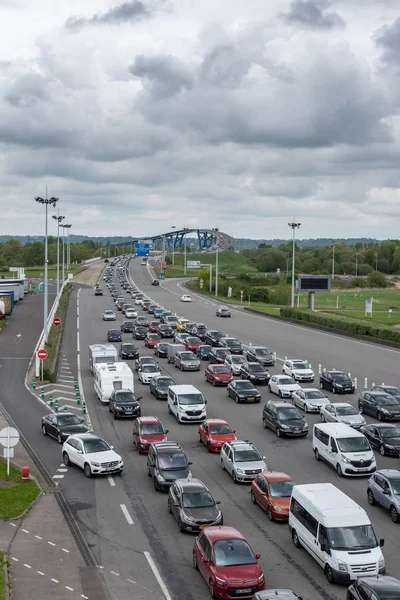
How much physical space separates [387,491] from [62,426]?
1556 cm

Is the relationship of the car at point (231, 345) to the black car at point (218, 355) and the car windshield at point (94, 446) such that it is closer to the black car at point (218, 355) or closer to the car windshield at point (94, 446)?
the black car at point (218, 355)

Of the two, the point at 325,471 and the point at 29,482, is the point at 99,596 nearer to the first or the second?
the point at 29,482

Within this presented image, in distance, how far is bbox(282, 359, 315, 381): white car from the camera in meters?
48.0

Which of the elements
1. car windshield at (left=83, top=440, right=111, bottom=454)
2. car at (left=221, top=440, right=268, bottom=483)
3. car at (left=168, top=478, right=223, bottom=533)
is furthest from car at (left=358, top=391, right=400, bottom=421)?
car at (left=168, top=478, right=223, bottom=533)

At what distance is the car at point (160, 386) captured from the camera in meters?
42.7

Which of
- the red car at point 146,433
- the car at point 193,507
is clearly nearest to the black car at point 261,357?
the red car at point 146,433

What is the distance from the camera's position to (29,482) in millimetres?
26109

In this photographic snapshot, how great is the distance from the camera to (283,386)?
1695 inches

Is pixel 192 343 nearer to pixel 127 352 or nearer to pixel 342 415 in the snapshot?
pixel 127 352

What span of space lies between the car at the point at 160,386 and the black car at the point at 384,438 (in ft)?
46.4

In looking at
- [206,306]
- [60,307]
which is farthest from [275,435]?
[206,306]

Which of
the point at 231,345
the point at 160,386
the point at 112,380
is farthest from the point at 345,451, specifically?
the point at 231,345

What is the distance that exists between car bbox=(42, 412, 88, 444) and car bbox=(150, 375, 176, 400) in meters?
9.26

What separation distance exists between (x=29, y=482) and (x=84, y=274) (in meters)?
152
